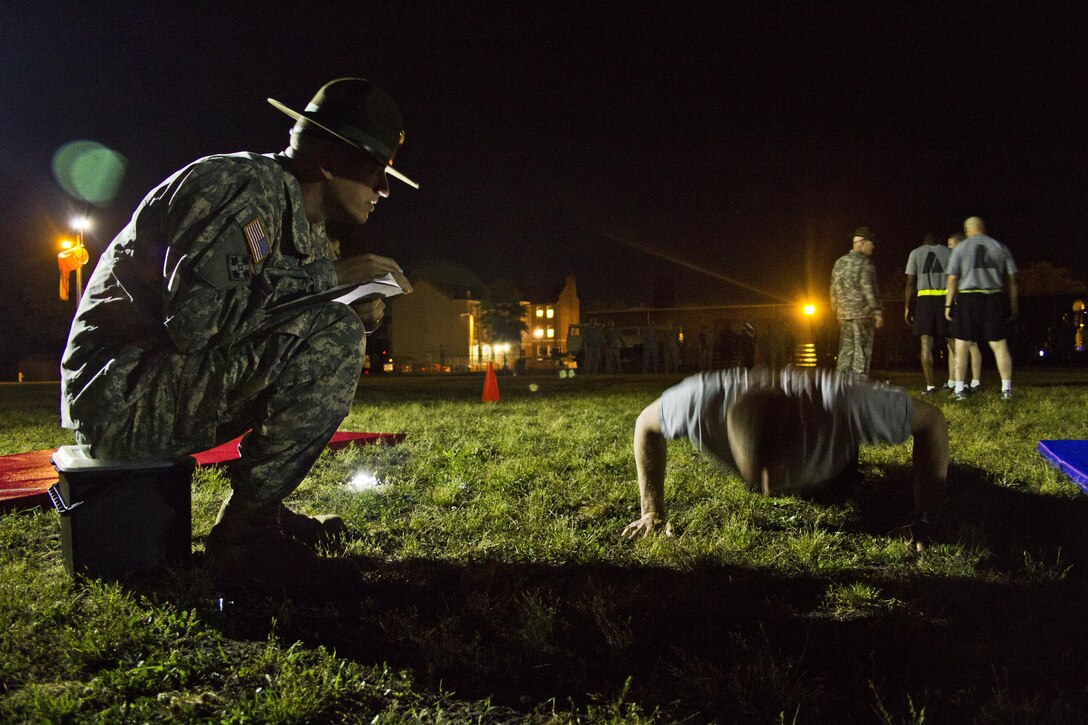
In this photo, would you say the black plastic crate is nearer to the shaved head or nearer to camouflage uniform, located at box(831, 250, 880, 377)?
the shaved head

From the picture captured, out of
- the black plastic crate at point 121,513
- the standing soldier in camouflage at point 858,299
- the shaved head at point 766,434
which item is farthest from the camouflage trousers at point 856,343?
the black plastic crate at point 121,513

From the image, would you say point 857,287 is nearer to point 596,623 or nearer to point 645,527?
point 645,527

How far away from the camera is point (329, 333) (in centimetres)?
233

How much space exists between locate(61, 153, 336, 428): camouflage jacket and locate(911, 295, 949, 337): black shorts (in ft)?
29.8

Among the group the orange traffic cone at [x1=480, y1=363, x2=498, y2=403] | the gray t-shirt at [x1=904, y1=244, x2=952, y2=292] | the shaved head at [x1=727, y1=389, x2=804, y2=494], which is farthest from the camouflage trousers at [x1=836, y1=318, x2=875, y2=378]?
the shaved head at [x1=727, y1=389, x2=804, y2=494]

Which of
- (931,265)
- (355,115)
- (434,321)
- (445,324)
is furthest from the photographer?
(445,324)

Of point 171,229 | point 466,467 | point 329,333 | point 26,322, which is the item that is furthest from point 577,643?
point 26,322

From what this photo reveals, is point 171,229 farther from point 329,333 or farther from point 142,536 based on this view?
point 142,536

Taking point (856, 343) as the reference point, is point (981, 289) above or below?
above

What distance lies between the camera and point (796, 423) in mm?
2379

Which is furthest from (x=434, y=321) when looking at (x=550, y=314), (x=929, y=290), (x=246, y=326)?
(x=246, y=326)

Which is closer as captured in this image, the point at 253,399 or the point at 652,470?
the point at 253,399

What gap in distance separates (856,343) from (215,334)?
27.6ft

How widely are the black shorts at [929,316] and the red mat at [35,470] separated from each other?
737 cm
